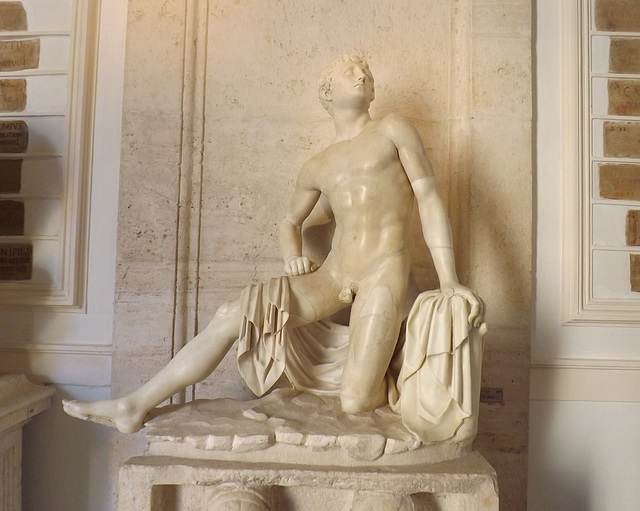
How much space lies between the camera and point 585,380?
9.45ft

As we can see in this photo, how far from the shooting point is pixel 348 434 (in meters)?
1.98

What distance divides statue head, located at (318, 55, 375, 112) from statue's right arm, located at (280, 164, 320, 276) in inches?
12.5

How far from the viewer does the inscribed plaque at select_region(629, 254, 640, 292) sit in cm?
294

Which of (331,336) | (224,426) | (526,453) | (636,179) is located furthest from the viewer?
(636,179)

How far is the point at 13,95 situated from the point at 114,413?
6.67 ft

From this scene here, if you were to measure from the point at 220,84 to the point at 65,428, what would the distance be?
2024 millimetres

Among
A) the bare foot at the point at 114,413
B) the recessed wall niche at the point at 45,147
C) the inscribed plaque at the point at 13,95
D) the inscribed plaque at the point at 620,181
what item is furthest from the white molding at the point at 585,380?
the inscribed plaque at the point at 13,95

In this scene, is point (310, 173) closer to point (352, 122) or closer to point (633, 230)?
point (352, 122)

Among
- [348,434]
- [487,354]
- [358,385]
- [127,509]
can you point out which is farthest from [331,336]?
[127,509]

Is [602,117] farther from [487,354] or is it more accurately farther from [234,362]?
[234,362]

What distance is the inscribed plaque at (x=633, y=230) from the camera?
2953mm

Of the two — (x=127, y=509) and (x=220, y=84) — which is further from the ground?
(x=220, y=84)

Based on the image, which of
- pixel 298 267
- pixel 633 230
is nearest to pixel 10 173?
pixel 298 267

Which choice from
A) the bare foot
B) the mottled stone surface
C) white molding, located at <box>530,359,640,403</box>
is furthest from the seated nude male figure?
white molding, located at <box>530,359,640,403</box>
